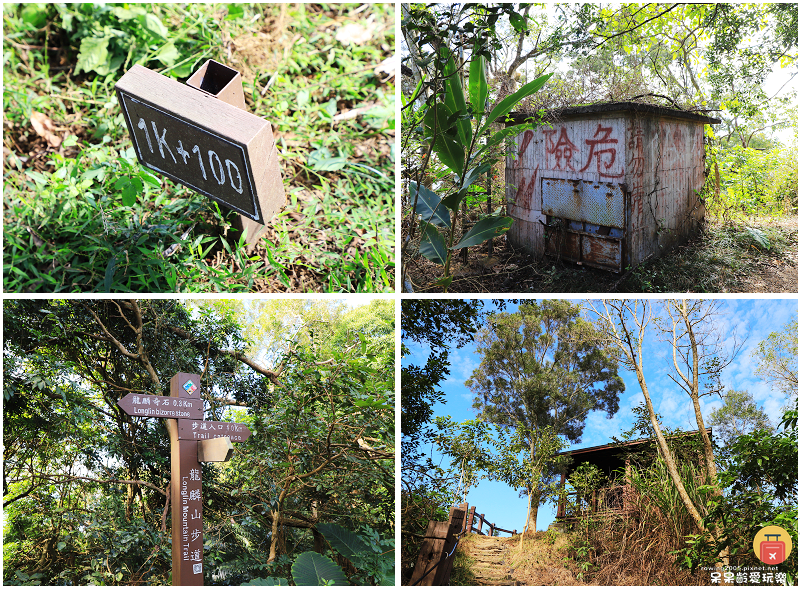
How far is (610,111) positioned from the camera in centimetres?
387

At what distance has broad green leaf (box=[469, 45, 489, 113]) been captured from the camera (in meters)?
2.50

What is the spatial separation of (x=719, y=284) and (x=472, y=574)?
10.5 ft

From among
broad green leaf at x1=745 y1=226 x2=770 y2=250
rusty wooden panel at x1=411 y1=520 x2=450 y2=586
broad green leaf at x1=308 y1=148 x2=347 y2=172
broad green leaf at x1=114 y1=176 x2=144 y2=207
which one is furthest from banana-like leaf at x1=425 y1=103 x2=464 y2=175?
broad green leaf at x1=745 y1=226 x2=770 y2=250

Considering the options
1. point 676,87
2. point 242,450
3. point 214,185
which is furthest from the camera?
point 676,87

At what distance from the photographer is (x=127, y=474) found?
11.8 feet

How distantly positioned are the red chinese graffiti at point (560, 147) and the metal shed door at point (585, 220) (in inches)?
6.4

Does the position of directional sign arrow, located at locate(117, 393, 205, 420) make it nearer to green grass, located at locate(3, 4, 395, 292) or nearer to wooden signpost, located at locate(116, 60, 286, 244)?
green grass, located at locate(3, 4, 395, 292)

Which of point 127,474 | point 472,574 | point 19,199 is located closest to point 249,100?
point 19,199

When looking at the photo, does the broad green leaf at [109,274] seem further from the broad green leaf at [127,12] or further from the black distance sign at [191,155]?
the broad green leaf at [127,12]

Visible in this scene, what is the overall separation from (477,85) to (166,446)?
11.2 feet

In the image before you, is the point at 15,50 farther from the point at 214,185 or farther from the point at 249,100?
the point at 214,185

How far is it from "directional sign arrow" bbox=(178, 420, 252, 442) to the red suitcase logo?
3.09 m

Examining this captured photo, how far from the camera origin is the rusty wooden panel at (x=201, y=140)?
1804 millimetres

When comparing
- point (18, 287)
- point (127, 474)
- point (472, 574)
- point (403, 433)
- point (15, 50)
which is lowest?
point (472, 574)
